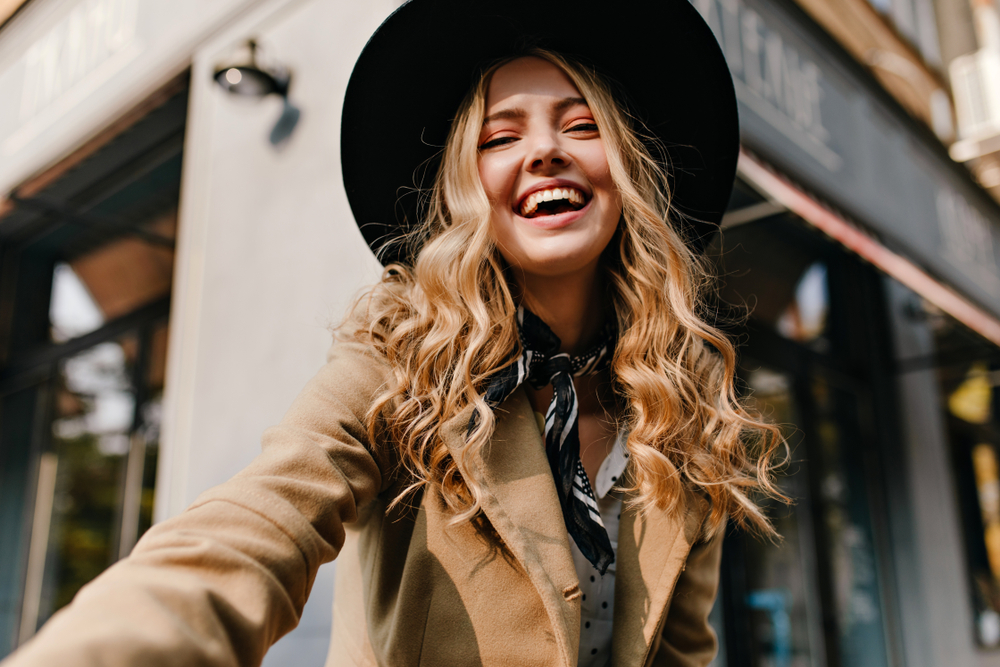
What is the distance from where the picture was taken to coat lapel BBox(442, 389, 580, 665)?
1.32m

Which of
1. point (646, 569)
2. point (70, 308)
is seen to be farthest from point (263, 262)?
point (70, 308)

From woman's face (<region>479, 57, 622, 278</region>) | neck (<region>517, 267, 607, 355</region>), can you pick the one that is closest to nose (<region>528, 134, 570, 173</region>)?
woman's face (<region>479, 57, 622, 278</region>)

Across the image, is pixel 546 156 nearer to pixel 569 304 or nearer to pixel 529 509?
pixel 569 304

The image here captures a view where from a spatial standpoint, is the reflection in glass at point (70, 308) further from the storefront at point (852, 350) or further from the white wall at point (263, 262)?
the storefront at point (852, 350)

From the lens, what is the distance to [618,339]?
71.4 inches

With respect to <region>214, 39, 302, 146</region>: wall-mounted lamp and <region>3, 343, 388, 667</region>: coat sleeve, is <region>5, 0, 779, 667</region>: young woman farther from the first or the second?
<region>214, 39, 302, 146</region>: wall-mounted lamp

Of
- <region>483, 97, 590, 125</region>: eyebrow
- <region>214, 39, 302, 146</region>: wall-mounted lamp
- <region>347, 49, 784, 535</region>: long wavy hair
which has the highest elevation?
<region>214, 39, 302, 146</region>: wall-mounted lamp

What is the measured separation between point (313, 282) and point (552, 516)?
1.47 metres

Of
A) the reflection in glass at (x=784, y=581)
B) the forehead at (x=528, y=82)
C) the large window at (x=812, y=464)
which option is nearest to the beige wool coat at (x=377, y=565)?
the forehead at (x=528, y=82)

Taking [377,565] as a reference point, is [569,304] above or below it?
above

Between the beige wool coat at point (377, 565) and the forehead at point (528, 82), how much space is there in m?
0.70

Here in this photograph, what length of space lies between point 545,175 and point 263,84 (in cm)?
166

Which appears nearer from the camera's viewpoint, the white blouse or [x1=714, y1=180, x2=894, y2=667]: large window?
the white blouse

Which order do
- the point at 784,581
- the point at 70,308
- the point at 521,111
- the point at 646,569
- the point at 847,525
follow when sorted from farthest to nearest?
1. the point at 70,308
2. the point at 847,525
3. the point at 784,581
4. the point at 521,111
5. the point at 646,569
